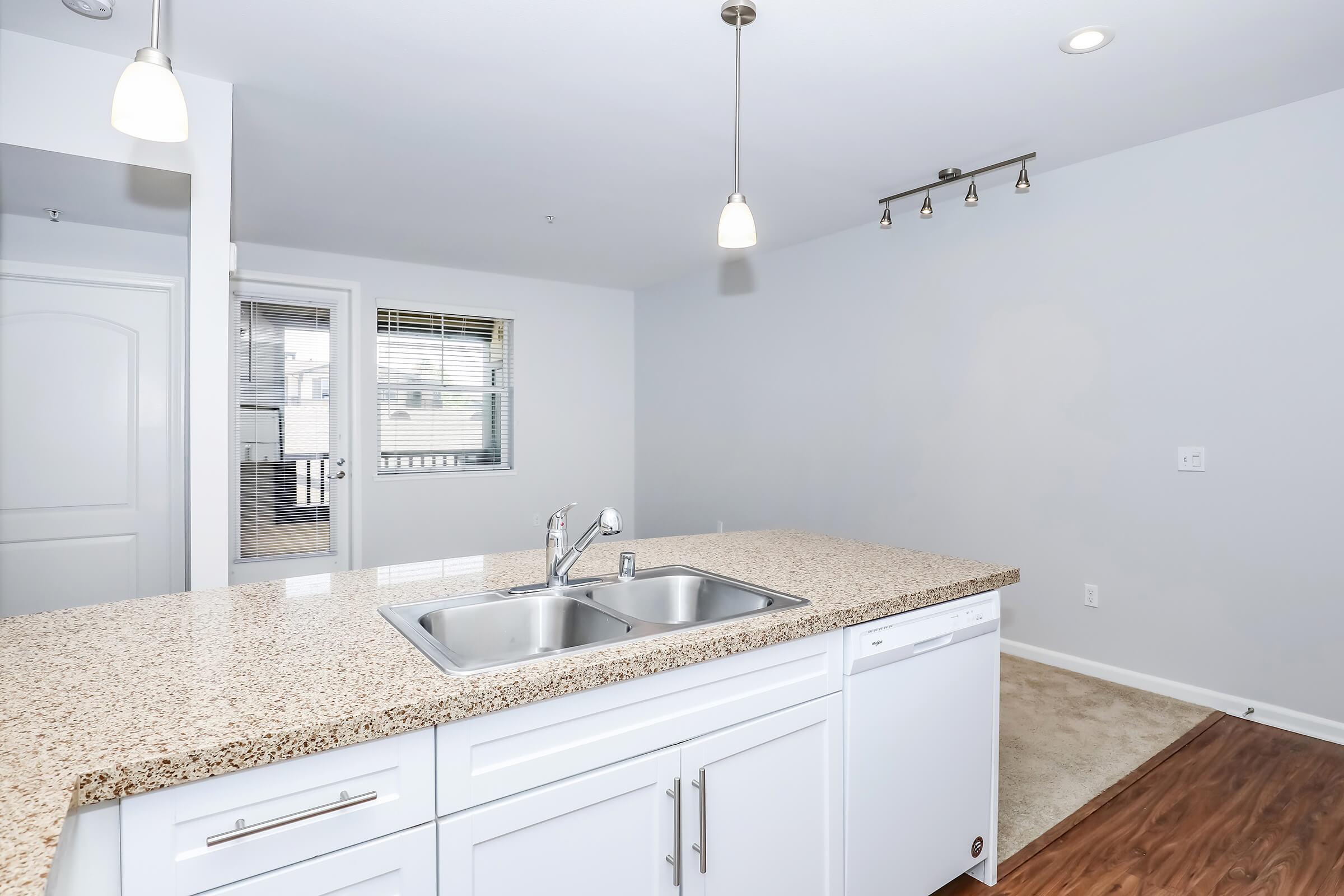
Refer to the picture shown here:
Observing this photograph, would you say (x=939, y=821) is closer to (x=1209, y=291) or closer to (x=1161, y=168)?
(x=1209, y=291)

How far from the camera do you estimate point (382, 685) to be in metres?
1.06

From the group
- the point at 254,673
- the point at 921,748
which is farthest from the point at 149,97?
the point at 921,748

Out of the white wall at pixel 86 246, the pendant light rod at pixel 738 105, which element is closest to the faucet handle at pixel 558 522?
the pendant light rod at pixel 738 105

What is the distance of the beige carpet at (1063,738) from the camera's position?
2299 mm

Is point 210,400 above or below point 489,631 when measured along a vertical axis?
above

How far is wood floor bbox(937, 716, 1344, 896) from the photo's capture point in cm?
191

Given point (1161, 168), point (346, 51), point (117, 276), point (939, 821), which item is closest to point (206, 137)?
point (346, 51)

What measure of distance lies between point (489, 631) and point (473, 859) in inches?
22.7

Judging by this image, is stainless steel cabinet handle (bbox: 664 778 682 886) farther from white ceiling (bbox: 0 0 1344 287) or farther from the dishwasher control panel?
white ceiling (bbox: 0 0 1344 287)

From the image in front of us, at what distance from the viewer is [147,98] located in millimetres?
1277

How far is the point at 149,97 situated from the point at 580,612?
A: 1.33m

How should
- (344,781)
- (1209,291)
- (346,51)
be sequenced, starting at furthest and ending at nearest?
(1209,291)
(346,51)
(344,781)

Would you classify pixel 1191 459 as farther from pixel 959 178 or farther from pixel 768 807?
pixel 768 807

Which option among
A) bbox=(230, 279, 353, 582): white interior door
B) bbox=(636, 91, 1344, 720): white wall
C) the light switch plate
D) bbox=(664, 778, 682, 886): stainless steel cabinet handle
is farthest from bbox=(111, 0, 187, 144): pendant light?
bbox=(230, 279, 353, 582): white interior door
